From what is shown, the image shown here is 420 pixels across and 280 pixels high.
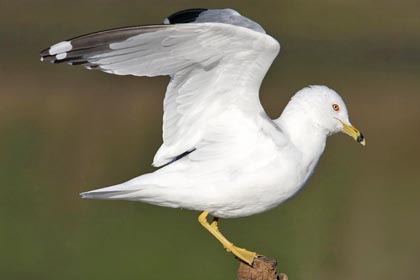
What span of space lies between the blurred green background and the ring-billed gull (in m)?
5.45

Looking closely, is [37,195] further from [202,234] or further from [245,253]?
[245,253]

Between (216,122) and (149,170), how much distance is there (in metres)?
7.71

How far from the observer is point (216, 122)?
7.90 meters

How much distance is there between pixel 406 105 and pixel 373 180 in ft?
8.60

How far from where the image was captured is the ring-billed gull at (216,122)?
7.47 m

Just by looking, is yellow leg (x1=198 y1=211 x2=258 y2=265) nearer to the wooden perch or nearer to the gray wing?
the wooden perch

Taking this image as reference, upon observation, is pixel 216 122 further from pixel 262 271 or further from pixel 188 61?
pixel 262 271

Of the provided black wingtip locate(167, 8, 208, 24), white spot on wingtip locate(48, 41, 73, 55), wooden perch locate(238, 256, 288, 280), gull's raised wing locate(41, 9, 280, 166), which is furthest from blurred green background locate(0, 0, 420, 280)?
white spot on wingtip locate(48, 41, 73, 55)

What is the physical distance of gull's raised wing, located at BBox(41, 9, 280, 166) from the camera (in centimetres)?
741

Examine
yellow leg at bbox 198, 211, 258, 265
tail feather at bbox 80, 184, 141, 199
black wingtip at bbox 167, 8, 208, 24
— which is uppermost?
black wingtip at bbox 167, 8, 208, 24

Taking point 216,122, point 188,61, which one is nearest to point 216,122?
point 216,122

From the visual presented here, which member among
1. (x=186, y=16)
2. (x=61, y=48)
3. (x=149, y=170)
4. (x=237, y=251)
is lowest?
(x=149, y=170)

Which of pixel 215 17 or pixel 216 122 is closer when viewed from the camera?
pixel 216 122

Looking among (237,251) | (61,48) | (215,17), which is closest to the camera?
(61,48)
